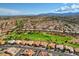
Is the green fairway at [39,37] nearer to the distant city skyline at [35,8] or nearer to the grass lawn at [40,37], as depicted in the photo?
the grass lawn at [40,37]

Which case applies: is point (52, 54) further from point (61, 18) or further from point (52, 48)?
point (61, 18)

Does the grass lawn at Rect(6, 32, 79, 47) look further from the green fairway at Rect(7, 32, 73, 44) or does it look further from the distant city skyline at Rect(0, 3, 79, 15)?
the distant city skyline at Rect(0, 3, 79, 15)

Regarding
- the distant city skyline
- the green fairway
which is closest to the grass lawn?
the green fairway

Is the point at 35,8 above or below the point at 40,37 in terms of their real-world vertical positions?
above

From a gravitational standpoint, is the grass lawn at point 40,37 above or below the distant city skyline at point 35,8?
below

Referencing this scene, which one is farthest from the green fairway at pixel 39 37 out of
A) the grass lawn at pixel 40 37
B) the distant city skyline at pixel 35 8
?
the distant city skyline at pixel 35 8

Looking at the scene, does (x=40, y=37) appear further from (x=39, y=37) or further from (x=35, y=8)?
(x=35, y=8)

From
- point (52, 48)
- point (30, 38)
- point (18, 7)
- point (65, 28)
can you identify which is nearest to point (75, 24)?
point (65, 28)

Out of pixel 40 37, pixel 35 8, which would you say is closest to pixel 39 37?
pixel 40 37

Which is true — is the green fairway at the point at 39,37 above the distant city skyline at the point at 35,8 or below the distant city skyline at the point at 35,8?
below
